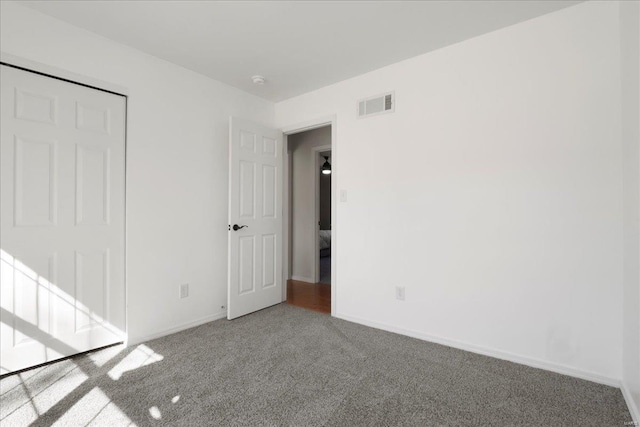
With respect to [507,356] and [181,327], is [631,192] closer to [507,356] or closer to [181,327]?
[507,356]

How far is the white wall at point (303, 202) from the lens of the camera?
15.8ft

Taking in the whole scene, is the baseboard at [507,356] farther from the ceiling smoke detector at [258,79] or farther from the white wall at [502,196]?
the ceiling smoke detector at [258,79]

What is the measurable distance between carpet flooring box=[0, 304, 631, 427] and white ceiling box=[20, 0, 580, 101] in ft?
8.15

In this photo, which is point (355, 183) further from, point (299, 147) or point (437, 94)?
point (299, 147)

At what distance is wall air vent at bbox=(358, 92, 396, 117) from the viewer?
9.56 feet

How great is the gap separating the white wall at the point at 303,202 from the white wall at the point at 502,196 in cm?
168

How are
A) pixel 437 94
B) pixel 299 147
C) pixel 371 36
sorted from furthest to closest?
pixel 299 147 → pixel 437 94 → pixel 371 36

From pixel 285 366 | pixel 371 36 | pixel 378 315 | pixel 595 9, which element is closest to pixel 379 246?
pixel 378 315

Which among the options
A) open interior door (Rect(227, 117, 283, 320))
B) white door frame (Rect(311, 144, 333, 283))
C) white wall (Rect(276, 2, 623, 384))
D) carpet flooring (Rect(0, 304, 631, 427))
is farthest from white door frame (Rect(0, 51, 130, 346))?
white door frame (Rect(311, 144, 333, 283))

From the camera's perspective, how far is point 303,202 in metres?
4.98

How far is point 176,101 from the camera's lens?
2.90m

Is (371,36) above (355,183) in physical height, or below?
above

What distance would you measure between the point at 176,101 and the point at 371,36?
185 centimetres

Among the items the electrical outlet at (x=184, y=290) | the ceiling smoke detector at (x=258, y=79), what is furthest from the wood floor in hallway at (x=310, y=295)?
the ceiling smoke detector at (x=258, y=79)
